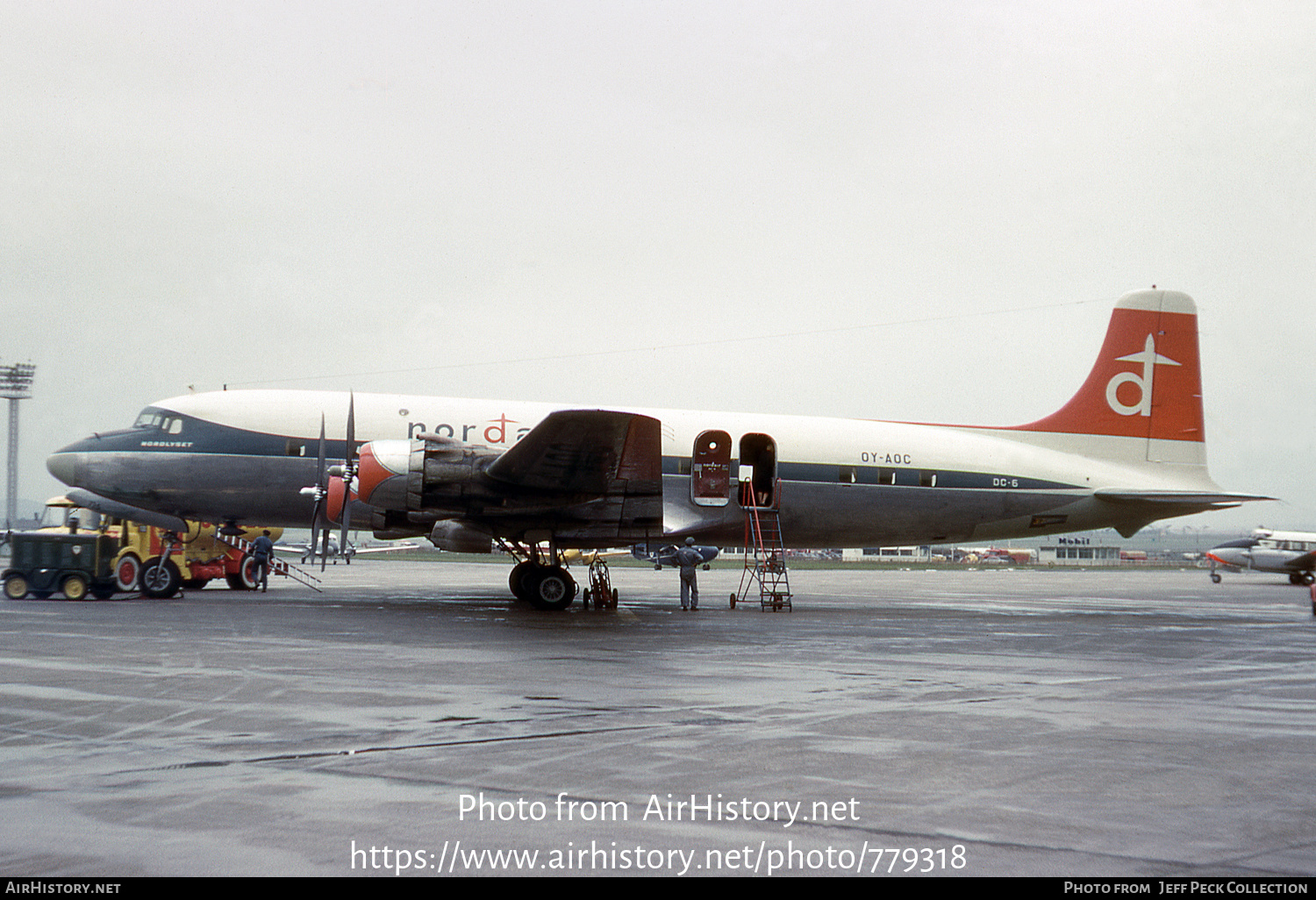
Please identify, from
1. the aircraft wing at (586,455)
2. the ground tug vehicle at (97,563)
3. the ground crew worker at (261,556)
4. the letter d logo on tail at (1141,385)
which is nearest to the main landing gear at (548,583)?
the aircraft wing at (586,455)

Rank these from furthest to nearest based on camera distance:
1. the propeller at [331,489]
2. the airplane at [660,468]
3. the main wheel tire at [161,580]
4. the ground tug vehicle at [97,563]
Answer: the main wheel tire at [161,580]
the ground tug vehicle at [97,563]
the propeller at [331,489]
the airplane at [660,468]

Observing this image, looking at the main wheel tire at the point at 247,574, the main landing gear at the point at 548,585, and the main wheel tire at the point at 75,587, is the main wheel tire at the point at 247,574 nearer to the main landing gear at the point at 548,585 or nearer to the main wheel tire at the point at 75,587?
the main wheel tire at the point at 75,587

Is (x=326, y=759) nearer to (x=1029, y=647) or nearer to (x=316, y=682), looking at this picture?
(x=316, y=682)

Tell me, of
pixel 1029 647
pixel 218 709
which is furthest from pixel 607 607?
pixel 218 709

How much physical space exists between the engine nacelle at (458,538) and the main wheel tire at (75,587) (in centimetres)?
798

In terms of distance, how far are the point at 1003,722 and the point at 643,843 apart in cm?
479

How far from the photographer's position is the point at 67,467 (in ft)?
78.4

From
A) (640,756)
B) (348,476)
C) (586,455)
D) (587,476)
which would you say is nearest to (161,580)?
(348,476)

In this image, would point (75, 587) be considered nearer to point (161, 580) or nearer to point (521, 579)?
point (161, 580)

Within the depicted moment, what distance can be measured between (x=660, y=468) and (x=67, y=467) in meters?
13.9

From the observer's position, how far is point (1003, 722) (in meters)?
8.81

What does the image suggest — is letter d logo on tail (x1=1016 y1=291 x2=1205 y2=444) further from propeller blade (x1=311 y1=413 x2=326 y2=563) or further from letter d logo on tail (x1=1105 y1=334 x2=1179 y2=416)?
propeller blade (x1=311 y1=413 x2=326 y2=563)

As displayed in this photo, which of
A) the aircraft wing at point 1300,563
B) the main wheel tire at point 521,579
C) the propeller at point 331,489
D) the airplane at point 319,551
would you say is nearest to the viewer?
the propeller at point 331,489

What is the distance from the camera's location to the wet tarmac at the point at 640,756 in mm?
4953
